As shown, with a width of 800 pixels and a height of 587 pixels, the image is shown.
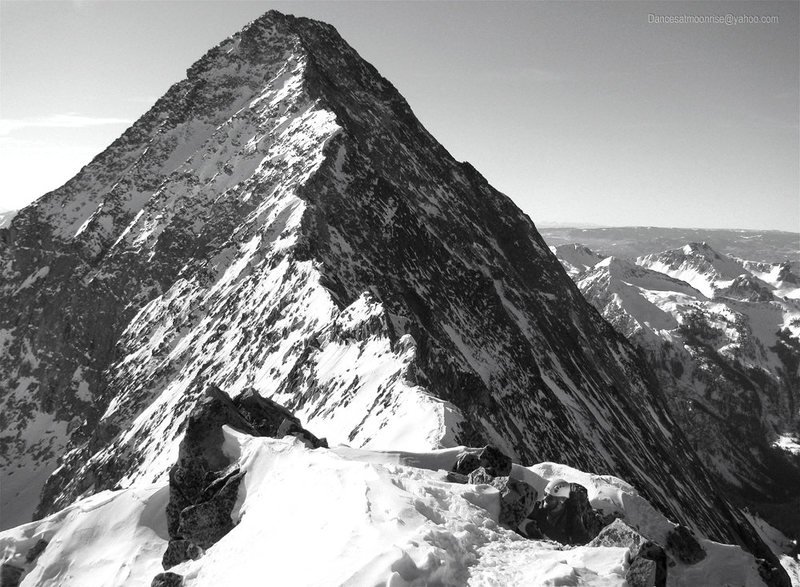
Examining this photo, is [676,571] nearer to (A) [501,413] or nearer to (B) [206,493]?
(B) [206,493]

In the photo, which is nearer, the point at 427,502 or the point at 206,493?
the point at 427,502

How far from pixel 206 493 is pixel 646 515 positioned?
18481mm

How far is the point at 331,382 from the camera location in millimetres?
45750

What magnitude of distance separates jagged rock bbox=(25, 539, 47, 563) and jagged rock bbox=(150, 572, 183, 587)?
11.9 m

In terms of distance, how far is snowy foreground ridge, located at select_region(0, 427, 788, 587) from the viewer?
1562 centimetres

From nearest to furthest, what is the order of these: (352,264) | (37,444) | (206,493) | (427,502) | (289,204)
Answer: (427,502) < (206,493) < (352,264) < (289,204) < (37,444)

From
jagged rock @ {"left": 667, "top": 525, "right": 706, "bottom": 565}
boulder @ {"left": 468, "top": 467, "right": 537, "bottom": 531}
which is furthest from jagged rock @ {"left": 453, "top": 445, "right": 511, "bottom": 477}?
jagged rock @ {"left": 667, "top": 525, "right": 706, "bottom": 565}

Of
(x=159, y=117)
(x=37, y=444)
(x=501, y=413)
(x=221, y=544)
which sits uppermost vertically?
(x=159, y=117)

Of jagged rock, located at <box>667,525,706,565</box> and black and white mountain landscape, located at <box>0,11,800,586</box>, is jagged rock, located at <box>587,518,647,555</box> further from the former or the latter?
jagged rock, located at <box>667,525,706,565</box>

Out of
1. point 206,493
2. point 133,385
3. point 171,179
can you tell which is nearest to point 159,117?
point 171,179

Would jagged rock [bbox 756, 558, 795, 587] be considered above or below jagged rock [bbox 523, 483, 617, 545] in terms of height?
below

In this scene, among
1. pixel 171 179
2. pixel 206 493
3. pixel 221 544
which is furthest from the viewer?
pixel 171 179

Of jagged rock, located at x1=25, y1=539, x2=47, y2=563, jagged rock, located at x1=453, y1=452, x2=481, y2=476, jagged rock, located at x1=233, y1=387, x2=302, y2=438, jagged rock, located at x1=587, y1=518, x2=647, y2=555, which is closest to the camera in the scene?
jagged rock, located at x1=587, y1=518, x2=647, y2=555

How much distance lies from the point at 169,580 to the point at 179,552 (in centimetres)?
294
